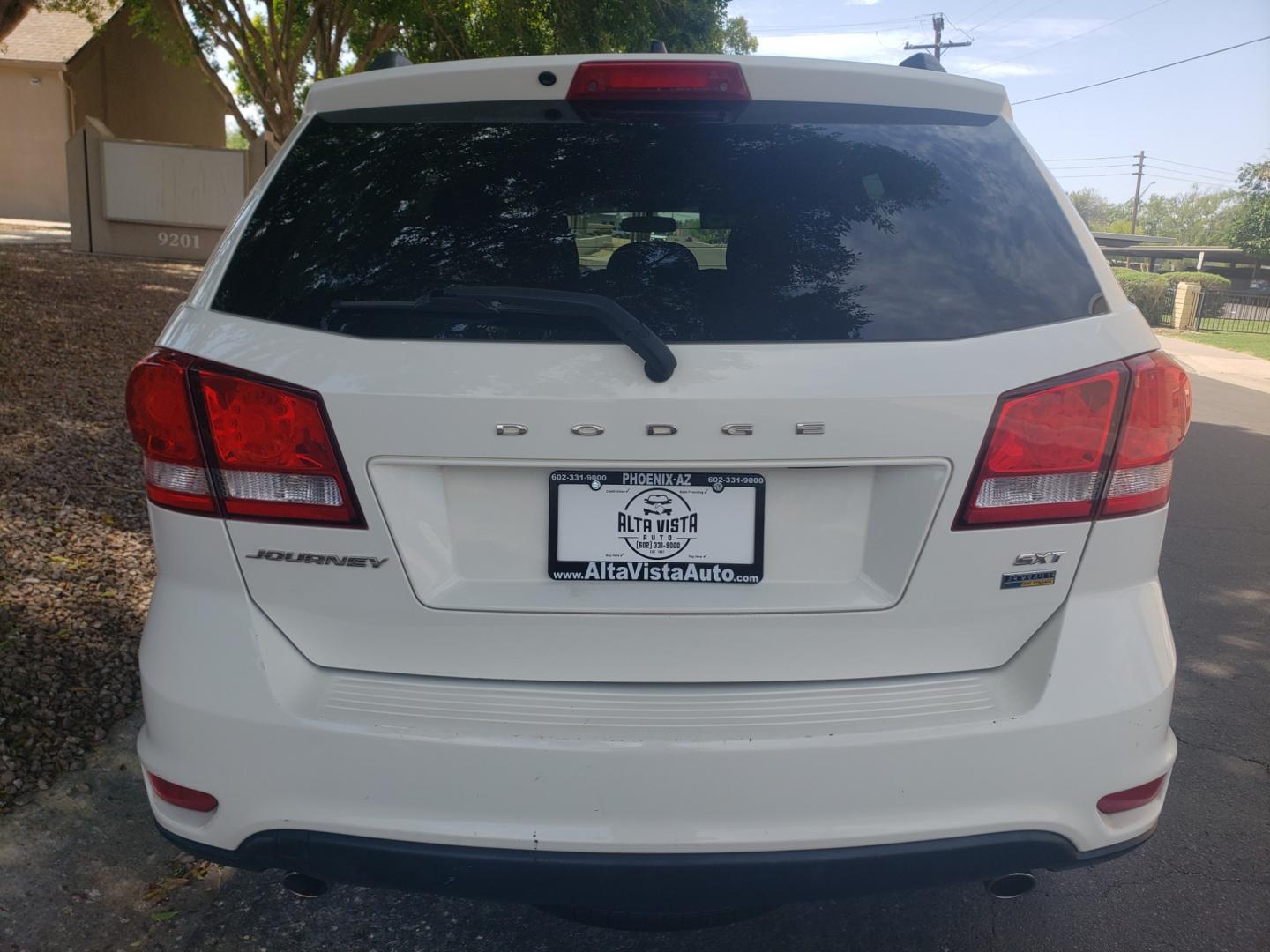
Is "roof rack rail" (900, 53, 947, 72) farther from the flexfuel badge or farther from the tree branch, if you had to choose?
the tree branch

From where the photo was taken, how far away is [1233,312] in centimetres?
3081

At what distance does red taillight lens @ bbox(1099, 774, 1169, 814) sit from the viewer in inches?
78.2

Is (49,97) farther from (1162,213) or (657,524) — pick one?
(1162,213)

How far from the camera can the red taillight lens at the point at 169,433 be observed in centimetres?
194

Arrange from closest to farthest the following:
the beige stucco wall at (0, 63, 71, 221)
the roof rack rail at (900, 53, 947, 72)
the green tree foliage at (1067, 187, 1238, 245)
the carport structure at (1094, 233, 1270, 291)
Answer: the roof rack rail at (900, 53, 947, 72), the beige stucco wall at (0, 63, 71, 221), the carport structure at (1094, 233, 1270, 291), the green tree foliage at (1067, 187, 1238, 245)

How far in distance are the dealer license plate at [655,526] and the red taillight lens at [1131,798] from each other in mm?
774

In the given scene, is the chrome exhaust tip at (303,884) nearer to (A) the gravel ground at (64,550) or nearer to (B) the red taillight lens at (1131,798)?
(A) the gravel ground at (64,550)

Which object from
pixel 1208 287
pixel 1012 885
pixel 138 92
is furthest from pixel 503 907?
pixel 138 92

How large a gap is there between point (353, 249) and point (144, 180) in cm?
1932

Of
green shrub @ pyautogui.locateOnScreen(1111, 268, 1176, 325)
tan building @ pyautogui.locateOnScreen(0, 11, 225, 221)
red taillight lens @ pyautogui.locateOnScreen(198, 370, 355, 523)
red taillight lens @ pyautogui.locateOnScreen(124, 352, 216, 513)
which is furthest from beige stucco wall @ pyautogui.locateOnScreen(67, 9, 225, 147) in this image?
red taillight lens @ pyautogui.locateOnScreen(198, 370, 355, 523)

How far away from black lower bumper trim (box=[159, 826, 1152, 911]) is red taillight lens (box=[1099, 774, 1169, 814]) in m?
0.12

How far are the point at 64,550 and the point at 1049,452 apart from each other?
4298 millimetres

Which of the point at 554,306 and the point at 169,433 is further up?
the point at 554,306

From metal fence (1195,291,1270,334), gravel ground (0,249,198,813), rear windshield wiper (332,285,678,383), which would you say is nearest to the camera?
rear windshield wiper (332,285,678,383)
